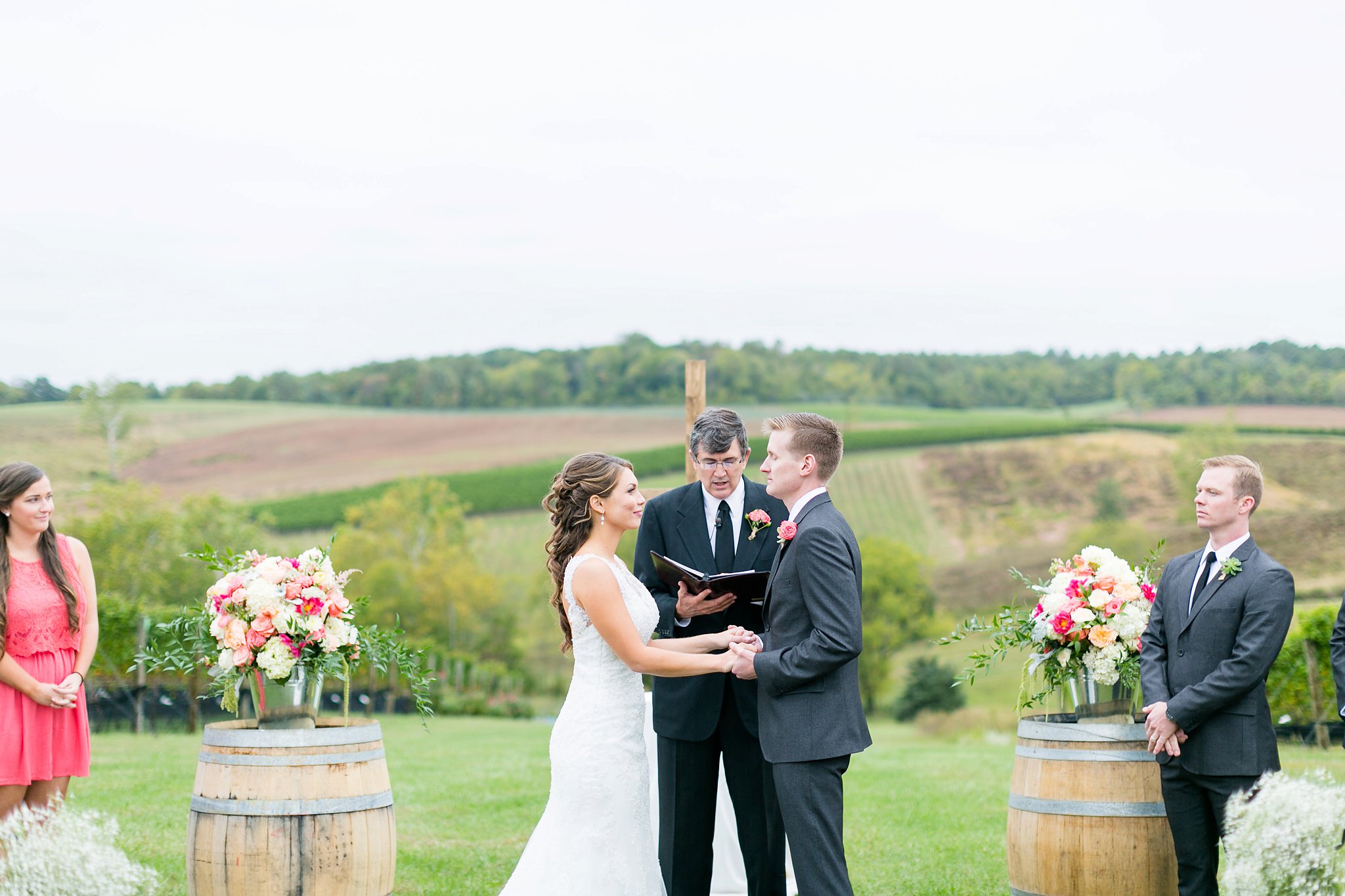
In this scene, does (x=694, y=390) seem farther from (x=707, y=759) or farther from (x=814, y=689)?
(x=814, y=689)

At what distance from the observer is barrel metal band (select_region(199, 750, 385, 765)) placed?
15.1 feet

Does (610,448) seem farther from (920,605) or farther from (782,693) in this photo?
(782,693)

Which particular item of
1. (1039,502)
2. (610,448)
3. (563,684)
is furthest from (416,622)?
(1039,502)

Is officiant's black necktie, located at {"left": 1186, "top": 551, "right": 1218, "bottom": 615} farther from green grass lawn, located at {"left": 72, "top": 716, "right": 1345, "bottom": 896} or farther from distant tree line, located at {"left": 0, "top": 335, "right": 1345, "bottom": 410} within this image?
distant tree line, located at {"left": 0, "top": 335, "right": 1345, "bottom": 410}

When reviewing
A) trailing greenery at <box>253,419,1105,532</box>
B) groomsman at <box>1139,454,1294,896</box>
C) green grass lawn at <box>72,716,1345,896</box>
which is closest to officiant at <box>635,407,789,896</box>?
groomsman at <box>1139,454,1294,896</box>

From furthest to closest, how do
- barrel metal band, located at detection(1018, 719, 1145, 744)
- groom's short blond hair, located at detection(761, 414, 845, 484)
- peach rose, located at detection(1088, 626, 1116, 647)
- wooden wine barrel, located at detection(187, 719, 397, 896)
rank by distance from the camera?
peach rose, located at detection(1088, 626, 1116, 647) → barrel metal band, located at detection(1018, 719, 1145, 744) → wooden wine barrel, located at detection(187, 719, 397, 896) → groom's short blond hair, located at detection(761, 414, 845, 484)

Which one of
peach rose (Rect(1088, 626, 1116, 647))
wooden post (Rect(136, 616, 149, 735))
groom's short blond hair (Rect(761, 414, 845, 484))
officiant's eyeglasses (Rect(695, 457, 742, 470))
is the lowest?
wooden post (Rect(136, 616, 149, 735))

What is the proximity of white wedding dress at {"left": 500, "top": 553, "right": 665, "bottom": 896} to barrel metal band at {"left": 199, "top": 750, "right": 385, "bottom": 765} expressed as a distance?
89 cm

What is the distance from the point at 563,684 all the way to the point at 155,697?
23.0 meters

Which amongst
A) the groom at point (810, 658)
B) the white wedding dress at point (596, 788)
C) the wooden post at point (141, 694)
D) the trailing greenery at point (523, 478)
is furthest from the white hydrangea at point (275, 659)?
the trailing greenery at point (523, 478)

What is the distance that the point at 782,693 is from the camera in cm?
435

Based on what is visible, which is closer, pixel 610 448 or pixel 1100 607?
pixel 1100 607

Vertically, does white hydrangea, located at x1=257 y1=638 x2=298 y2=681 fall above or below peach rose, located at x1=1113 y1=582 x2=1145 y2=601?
below

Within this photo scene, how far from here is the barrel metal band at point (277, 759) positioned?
461cm
